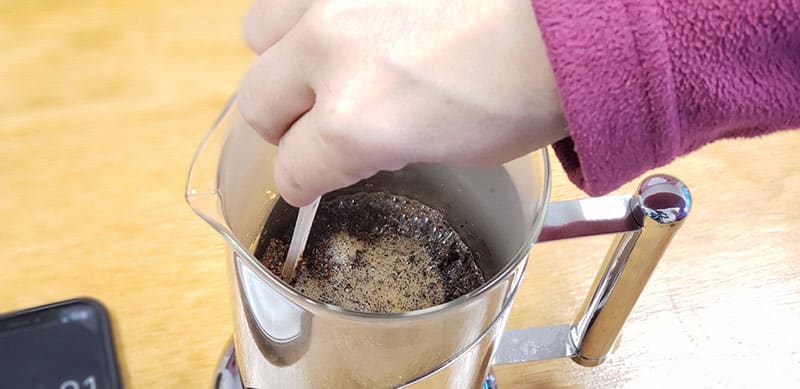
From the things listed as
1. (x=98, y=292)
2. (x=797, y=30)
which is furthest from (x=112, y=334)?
(x=797, y=30)

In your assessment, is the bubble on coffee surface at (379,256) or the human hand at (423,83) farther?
the bubble on coffee surface at (379,256)

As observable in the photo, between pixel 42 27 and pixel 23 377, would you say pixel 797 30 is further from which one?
pixel 42 27

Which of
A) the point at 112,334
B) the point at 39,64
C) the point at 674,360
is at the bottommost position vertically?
the point at 674,360

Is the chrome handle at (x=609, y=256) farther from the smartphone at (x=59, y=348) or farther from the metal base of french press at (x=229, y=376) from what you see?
the smartphone at (x=59, y=348)

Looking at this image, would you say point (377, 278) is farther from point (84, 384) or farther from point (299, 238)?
point (84, 384)

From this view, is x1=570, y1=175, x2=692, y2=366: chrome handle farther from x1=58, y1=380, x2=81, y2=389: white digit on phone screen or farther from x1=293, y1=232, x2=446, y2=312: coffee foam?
x1=58, y1=380, x2=81, y2=389: white digit on phone screen

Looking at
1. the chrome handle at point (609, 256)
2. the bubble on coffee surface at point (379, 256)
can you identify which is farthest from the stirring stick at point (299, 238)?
the chrome handle at point (609, 256)

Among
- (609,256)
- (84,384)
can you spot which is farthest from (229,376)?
(609,256)
